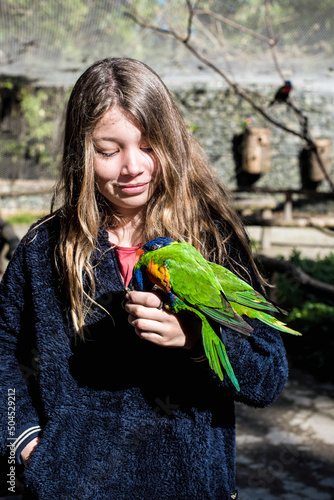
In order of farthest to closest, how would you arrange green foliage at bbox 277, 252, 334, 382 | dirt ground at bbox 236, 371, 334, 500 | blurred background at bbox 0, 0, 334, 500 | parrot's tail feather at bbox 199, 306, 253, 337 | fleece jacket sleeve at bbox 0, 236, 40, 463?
1. green foliage at bbox 277, 252, 334, 382
2. blurred background at bbox 0, 0, 334, 500
3. dirt ground at bbox 236, 371, 334, 500
4. fleece jacket sleeve at bbox 0, 236, 40, 463
5. parrot's tail feather at bbox 199, 306, 253, 337

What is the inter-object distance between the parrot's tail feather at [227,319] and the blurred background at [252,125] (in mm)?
664

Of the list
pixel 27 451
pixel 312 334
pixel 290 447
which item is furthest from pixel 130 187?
pixel 312 334

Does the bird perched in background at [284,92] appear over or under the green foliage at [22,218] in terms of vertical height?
over

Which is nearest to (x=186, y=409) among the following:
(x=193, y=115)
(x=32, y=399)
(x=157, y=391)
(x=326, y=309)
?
(x=157, y=391)

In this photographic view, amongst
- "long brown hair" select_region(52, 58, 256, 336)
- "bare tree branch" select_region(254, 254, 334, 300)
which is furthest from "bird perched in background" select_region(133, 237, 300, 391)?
"bare tree branch" select_region(254, 254, 334, 300)

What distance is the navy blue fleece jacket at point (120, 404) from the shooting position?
970 mm

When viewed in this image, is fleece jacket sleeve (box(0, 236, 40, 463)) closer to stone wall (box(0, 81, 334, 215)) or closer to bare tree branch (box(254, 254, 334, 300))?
bare tree branch (box(254, 254, 334, 300))

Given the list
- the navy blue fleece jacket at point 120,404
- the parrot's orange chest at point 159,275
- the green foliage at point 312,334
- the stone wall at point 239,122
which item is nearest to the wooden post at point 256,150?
the stone wall at point 239,122

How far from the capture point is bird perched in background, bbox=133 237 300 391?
86 cm

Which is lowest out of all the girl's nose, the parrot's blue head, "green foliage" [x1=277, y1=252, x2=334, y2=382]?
"green foliage" [x1=277, y1=252, x2=334, y2=382]

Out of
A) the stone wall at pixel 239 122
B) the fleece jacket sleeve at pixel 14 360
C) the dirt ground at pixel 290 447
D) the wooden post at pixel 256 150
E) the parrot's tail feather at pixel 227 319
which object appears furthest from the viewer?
the stone wall at pixel 239 122

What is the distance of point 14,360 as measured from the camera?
A: 114 cm

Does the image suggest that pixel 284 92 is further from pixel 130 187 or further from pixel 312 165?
pixel 312 165

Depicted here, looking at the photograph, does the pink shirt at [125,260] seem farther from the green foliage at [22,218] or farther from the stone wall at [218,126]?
the stone wall at [218,126]
